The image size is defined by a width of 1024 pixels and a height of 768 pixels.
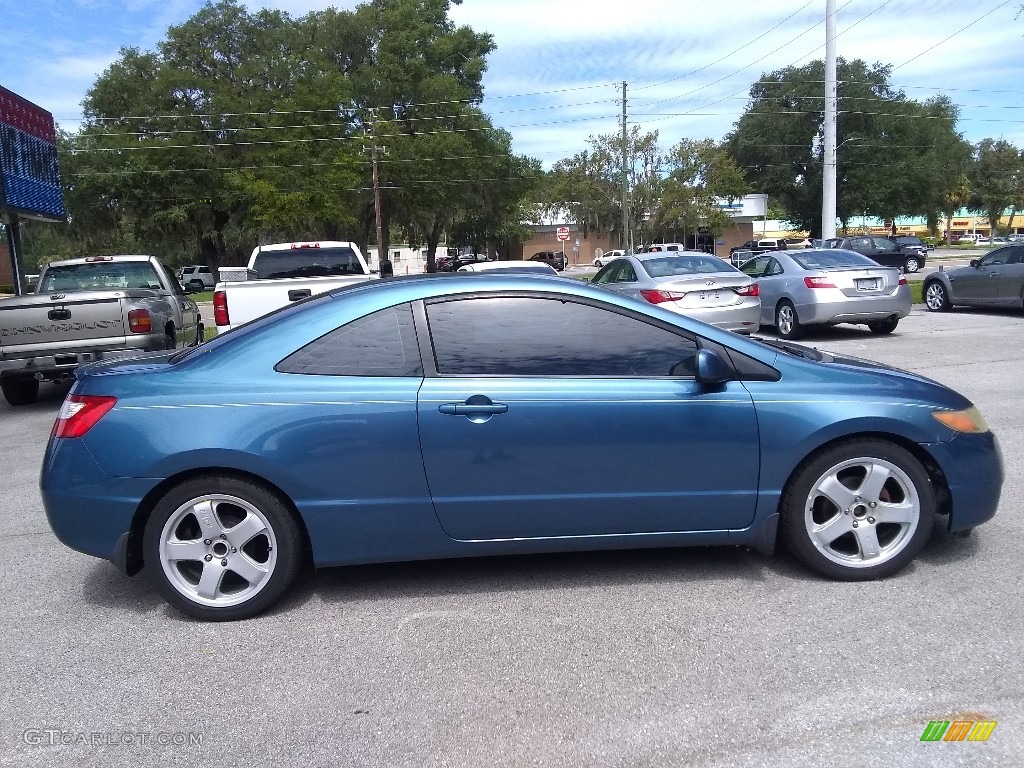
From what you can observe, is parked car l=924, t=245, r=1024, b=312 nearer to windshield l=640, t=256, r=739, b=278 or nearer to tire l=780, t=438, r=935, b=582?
windshield l=640, t=256, r=739, b=278

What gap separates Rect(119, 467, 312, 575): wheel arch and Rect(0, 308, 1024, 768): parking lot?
366 mm

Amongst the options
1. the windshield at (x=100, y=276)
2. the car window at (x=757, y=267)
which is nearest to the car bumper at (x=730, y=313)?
the car window at (x=757, y=267)

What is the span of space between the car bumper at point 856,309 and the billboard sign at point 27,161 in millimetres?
14632

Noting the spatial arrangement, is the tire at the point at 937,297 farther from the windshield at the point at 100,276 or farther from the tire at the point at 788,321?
the windshield at the point at 100,276

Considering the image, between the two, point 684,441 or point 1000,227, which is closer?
point 684,441

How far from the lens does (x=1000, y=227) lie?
4156 inches

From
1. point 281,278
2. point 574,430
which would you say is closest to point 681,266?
point 281,278

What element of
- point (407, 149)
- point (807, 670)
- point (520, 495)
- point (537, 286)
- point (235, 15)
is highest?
point (235, 15)

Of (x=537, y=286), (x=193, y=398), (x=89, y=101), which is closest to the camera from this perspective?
(x=193, y=398)

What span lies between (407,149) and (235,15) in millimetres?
14775

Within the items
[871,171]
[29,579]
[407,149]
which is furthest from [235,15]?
[29,579]

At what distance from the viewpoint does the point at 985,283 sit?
1636cm

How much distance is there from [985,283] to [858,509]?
47.4 feet

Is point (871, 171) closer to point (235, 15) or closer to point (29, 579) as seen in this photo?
point (235, 15)
